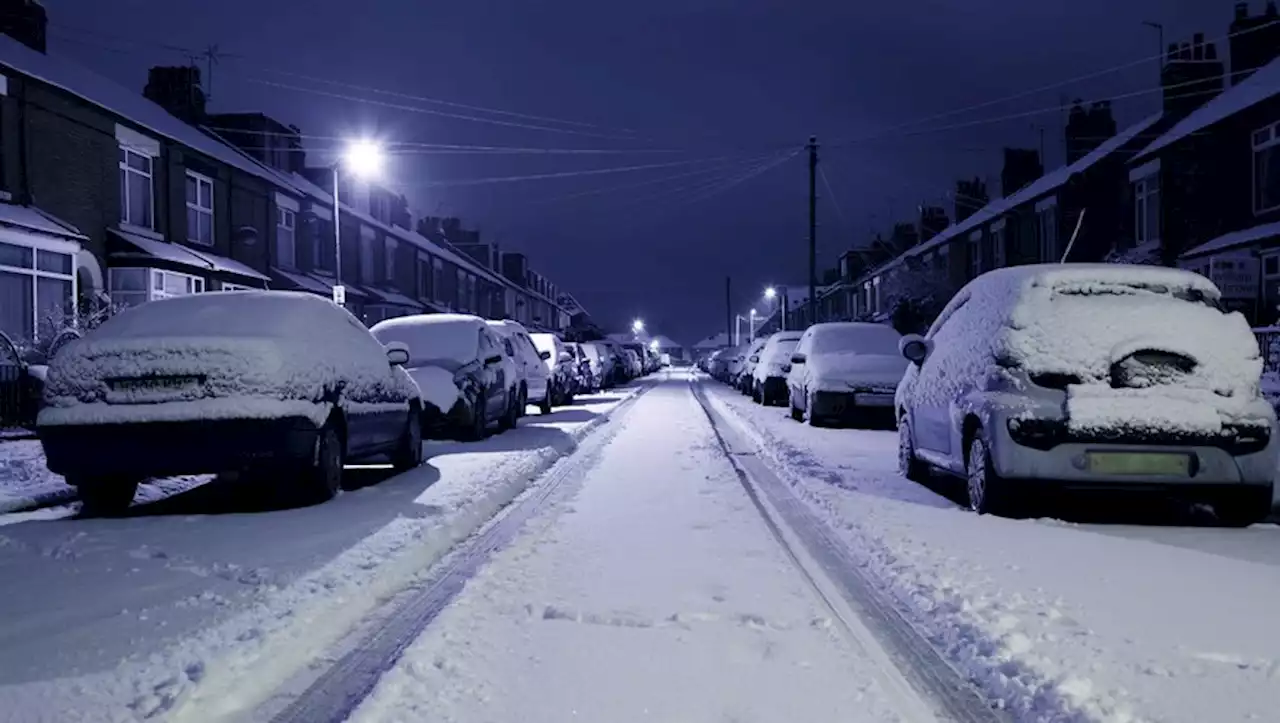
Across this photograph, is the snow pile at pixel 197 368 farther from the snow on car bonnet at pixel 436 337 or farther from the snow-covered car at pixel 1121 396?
the snow on car bonnet at pixel 436 337

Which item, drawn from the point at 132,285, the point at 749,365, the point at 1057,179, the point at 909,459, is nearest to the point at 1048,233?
the point at 1057,179

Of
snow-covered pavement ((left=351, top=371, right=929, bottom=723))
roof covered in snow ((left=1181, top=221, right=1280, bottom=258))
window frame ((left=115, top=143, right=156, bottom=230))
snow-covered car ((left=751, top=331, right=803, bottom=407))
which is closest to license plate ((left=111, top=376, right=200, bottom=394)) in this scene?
snow-covered pavement ((left=351, top=371, right=929, bottom=723))

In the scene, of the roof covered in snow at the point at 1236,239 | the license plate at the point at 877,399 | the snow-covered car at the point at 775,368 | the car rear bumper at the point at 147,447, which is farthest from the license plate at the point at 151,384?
the roof covered in snow at the point at 1236,239

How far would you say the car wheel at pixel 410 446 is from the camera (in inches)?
416

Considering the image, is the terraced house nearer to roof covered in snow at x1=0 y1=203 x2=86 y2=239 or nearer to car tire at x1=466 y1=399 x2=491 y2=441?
roof covered in snow at x1=0 y1=203 x2=86 y2=239

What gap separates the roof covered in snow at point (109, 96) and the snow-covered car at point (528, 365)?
1047cm

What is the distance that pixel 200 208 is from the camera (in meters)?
28.2

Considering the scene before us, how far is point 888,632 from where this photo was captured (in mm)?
4691

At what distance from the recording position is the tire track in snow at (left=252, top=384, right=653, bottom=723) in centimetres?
369

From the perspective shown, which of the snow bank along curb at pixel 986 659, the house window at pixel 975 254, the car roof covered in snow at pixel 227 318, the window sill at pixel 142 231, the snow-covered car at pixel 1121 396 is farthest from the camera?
the house window at pixel 975 254

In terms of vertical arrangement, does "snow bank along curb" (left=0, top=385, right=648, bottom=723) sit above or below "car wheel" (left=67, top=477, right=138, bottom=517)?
below

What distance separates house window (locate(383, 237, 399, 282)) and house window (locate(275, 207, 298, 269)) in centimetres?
1105

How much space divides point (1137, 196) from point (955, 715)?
31.4 metres

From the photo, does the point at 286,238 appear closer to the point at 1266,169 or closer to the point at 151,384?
the point at 1266,169
